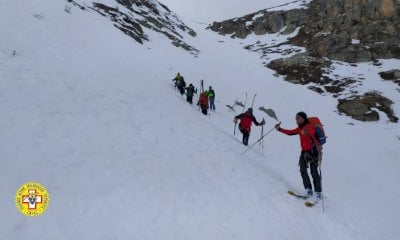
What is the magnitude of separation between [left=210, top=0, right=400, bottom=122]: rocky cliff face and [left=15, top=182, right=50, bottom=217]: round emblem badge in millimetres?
31198

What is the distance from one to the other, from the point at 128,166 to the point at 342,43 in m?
49.9

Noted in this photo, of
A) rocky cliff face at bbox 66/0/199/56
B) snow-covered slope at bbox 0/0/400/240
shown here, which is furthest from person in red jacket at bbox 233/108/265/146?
rocky cliff face at bbox 66/0/199/56

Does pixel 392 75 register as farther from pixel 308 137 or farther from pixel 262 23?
pixel 262 23

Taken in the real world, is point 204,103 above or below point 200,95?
below

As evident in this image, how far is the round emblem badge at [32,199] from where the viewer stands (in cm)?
600

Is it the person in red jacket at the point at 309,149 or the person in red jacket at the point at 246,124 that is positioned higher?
the person in red jacket at the point at 309,149

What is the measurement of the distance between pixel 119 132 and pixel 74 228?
5363 millimetres

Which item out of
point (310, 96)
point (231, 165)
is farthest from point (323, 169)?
point (310, 96)

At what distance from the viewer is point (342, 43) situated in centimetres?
5194

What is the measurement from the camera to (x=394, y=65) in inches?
1720

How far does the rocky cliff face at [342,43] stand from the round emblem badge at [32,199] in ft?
102

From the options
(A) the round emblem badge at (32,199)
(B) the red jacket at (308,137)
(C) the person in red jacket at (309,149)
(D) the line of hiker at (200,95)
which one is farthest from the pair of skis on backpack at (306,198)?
(D) the line of hiker at (200,95)

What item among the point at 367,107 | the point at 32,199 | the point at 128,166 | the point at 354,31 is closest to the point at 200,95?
the point at 128,166

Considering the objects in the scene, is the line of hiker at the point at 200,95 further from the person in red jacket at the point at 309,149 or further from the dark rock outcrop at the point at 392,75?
the dark rock outcrop at the point at 392,75
